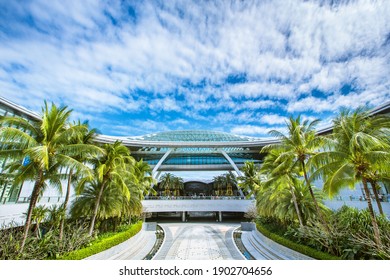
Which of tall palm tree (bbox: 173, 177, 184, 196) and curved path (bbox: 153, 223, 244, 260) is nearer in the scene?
curved path (bbox: 153, 223, 244, 260)

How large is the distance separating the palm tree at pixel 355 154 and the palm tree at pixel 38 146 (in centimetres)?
1137

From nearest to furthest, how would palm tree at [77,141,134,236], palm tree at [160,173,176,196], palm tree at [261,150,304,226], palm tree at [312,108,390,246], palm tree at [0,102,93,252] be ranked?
palm tree at [312,108,390,246] < palm tree at [0,102,93,252] < palm tree at [261,150,304,226] < palm tree at [77,141,134,236] < palm tree at [160,173,176,196]

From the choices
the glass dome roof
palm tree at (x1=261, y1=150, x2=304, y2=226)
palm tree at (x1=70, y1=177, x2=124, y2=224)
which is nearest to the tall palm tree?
the glass dome roof

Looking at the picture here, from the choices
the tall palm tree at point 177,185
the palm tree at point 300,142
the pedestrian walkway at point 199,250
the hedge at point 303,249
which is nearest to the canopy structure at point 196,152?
the tall palm tree at point 177,185

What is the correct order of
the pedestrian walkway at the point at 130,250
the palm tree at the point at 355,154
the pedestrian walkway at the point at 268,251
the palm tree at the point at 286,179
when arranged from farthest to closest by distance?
the palm tree at the point at 286,179 → the pedestrian walkway at the point at 130,250 → the pedestrian walkway at the point at 268,251 → the palm tree at the point at 355,154

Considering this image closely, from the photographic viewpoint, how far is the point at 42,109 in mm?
8367

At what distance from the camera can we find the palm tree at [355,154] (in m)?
7.02

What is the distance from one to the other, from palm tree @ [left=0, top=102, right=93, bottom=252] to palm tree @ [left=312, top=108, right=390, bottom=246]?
1137 centimetres

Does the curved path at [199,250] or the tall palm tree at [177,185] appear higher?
the tall palm tree at [177,185]

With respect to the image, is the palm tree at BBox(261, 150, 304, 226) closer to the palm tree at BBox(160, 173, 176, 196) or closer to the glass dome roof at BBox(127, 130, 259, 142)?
the palm tree at BBox(160, 173, 176, 196)

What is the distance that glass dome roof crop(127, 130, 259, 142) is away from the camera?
4122cm

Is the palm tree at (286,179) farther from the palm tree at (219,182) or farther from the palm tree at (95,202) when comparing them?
the palm tree at (219,182)
